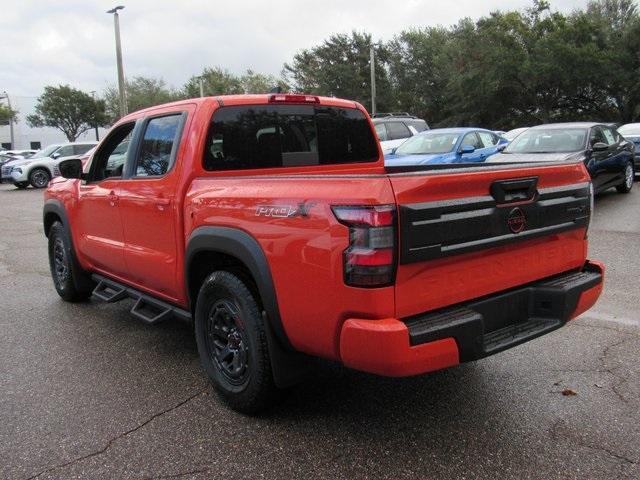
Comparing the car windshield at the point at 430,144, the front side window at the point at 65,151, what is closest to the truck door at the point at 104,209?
the car windshield at the point at 430,144

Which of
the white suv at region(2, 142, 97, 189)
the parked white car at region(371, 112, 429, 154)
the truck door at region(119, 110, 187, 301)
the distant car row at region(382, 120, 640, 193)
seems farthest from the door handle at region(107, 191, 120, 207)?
the white suv at region(2, 142, 97, 189)

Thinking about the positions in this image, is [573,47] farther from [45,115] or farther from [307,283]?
[45,115]

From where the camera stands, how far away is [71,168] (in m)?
5.00

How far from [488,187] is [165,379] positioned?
2.49 meters

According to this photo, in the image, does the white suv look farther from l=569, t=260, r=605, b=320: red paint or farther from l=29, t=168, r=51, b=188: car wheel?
l=569, t=260, r=605, b=320: red paint

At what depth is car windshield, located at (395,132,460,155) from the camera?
1259 centimetres

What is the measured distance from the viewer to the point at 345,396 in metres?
3.62

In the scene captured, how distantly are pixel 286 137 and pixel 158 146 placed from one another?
0.91 m

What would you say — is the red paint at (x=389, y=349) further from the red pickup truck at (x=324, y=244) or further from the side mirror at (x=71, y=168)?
the side mirror at (x=71, y=168)

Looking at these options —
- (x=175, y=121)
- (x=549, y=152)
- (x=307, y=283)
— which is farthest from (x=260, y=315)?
(x=549, y=152)

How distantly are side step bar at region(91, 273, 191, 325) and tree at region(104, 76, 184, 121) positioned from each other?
59.6 metres

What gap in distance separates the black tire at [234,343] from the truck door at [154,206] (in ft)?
1.53

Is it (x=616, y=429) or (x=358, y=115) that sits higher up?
(x=358, y=115)

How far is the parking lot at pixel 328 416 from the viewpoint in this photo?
Answer: 9.36 feet
